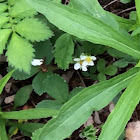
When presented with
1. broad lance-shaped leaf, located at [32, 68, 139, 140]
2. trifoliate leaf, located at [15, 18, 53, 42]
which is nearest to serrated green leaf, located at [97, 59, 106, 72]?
trifoliate leaf, located at [15, 18, 53, 42]

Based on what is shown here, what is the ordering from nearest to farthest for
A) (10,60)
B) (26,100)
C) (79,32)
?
(79,32) < (10,60) < (26,100)

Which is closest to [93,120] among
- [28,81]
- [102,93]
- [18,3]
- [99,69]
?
[99,69]

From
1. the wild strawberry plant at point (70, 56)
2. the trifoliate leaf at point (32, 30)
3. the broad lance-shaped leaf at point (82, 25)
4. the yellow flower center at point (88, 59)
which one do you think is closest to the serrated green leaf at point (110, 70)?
the wild strawberry plant at point (70, 56)

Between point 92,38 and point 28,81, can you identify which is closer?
point 92,38

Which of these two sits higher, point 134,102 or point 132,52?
point 132,52

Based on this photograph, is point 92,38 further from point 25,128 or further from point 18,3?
point 25,128

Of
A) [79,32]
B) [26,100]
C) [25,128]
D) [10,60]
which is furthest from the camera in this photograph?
[26,100]

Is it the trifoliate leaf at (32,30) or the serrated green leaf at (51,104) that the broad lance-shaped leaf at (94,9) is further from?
the serrated green leaf at (51,104)

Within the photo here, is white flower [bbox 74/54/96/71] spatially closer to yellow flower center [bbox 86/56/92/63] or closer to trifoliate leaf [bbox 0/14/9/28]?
yellow flower center [bbox 86/56/92/63]
